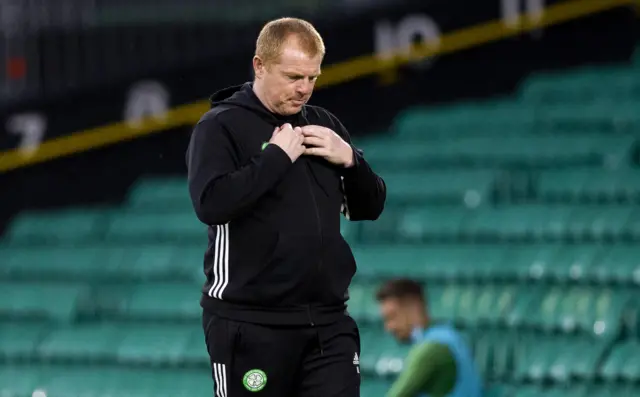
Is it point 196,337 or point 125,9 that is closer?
point 196,337

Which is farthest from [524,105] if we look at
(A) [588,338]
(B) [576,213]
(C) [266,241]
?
(C) [266,241]

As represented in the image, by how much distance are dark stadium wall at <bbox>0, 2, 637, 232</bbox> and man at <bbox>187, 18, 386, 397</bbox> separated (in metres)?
6.64

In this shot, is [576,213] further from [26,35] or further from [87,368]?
[26,35]

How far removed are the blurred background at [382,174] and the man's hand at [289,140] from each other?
373 cm

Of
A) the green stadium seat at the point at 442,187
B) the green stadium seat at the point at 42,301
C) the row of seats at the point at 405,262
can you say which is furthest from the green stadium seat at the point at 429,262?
the green stadium seat at the point at 42,301

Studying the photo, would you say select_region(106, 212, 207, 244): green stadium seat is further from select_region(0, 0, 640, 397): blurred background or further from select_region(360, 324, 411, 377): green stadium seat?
select_region(360, 324, 411, 377): green stadium seat

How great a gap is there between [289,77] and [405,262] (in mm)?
4647

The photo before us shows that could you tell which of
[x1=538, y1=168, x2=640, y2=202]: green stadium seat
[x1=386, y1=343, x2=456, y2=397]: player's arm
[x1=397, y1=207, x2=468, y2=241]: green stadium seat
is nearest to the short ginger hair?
[x1=386, y1=343, x2=456, y2=397]: player's arm

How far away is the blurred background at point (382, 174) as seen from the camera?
7.40 metres

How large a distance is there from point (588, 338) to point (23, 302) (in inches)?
149

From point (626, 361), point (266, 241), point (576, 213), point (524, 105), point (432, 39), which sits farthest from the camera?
point (432, 39)

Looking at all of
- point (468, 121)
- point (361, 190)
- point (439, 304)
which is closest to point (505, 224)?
point (439, 304)

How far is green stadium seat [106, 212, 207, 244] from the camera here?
9156 millimetres

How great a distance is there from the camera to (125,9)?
33.8 ft
